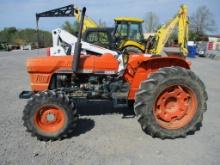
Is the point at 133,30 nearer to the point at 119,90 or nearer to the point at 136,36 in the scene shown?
the point at 136,36

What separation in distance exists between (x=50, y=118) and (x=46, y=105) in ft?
0.80

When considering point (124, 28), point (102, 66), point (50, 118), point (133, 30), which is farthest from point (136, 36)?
point (50, 118)

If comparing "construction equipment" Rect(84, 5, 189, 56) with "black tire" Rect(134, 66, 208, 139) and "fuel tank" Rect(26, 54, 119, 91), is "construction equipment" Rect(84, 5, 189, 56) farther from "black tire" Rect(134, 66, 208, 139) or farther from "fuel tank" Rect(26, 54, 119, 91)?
"black tire" Rect(134, 66, 208, 139)

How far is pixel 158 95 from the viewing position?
4.82m

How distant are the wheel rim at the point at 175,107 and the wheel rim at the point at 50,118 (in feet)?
5.19

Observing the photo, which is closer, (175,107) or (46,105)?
(46,105)

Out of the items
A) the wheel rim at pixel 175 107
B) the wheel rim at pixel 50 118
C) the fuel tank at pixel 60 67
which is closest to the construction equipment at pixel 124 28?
the fuel tank at pixel 60 67

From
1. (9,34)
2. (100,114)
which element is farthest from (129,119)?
(9,34)

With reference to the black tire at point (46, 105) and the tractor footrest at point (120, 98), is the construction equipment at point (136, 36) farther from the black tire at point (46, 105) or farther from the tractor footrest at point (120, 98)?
the black tire at point (46, 105)

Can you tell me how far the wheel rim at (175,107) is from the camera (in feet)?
16.3

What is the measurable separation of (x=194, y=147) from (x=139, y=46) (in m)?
9.66

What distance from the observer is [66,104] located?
472 cm

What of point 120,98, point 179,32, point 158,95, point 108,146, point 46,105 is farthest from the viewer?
point 179,32

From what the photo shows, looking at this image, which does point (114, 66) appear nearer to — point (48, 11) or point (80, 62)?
point (80, 62)
